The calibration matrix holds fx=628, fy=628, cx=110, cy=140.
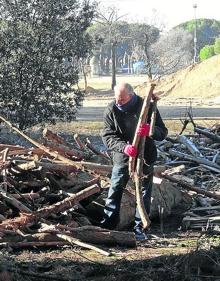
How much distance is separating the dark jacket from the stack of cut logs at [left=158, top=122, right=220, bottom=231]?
4.75 ft

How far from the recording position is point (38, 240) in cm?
718

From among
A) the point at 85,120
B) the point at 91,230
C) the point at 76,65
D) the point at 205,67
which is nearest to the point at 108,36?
the point at 205,67

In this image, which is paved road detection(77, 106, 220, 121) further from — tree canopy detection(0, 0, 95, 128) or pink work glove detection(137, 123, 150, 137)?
pink work glove detection(137, 123, 150, 137)

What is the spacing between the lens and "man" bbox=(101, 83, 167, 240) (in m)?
7.41

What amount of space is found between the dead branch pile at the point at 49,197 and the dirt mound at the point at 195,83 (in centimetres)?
3744

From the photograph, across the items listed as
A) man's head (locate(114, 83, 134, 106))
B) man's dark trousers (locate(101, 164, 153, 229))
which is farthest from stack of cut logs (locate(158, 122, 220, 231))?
man's head (locate(114, 83, 134, 106))

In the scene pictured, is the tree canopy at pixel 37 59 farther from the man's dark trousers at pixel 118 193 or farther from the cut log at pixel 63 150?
the man's dark trousers at pixel 118 193

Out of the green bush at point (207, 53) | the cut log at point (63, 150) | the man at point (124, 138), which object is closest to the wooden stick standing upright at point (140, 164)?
the man at point (124, 138)

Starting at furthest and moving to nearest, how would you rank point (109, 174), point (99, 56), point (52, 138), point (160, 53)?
point (99, 56) → point (160, 53) → point (52, 138) → point (109, 174)

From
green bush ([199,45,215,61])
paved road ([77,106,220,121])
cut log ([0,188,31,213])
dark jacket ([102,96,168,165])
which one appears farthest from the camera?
green bush ([199,45,215,61])

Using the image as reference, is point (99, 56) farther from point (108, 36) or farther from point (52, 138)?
point (52, 138)

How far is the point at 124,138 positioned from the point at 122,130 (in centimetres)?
11

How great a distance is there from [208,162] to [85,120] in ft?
52.1

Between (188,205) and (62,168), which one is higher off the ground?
(62,168)
